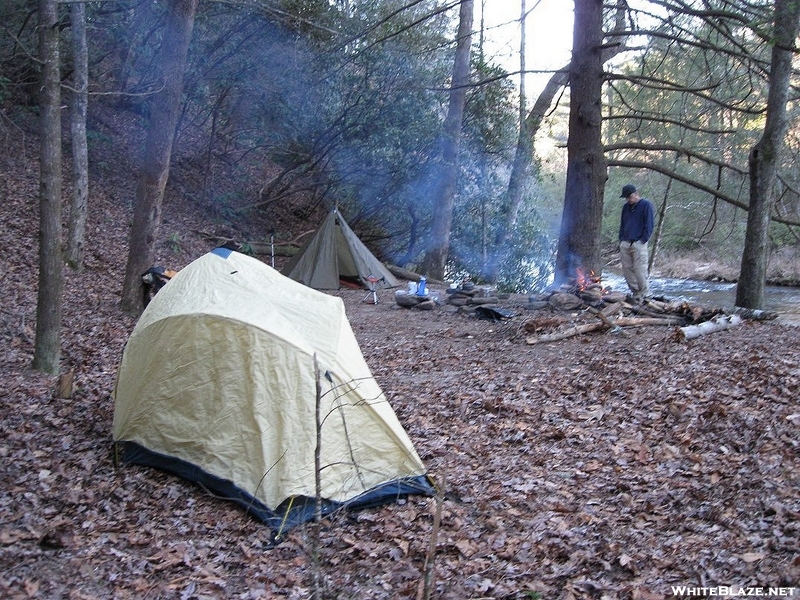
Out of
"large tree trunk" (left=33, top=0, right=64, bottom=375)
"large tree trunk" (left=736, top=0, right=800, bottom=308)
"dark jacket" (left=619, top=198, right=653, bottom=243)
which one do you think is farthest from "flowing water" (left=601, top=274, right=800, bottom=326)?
"large tree trunk" (left=33, top=0, right=64, bottom=375)

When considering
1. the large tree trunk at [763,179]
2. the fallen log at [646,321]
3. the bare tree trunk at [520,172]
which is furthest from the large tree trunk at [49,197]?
the bare tree trunk at [520,172]

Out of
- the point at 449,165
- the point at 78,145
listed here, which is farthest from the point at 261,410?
the point at 449,165

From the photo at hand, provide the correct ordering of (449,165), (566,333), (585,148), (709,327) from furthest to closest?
(449,165), (585,148), (566,333), (709,327)

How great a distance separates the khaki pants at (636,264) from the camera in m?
10.4

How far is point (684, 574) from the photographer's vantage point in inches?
141

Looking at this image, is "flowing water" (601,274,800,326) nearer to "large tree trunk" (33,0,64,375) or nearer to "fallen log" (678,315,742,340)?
"fallen log" (678,315,742,340)

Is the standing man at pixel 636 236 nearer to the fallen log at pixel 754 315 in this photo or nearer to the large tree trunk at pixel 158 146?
the fallen log at pixel 754 315

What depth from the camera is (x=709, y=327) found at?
8.40 metres

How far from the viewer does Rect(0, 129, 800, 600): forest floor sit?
3.78 m

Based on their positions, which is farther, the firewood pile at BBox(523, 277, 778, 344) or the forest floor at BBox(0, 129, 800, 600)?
the firewood pile at BBox(523, 277, 778, 344)

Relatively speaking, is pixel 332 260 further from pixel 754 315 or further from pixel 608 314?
pixel 754 315

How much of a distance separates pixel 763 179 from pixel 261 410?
8.67m

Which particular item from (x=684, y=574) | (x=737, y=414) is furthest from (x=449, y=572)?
(x=737, y=414)

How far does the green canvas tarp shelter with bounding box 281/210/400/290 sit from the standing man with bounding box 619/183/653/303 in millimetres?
5167
